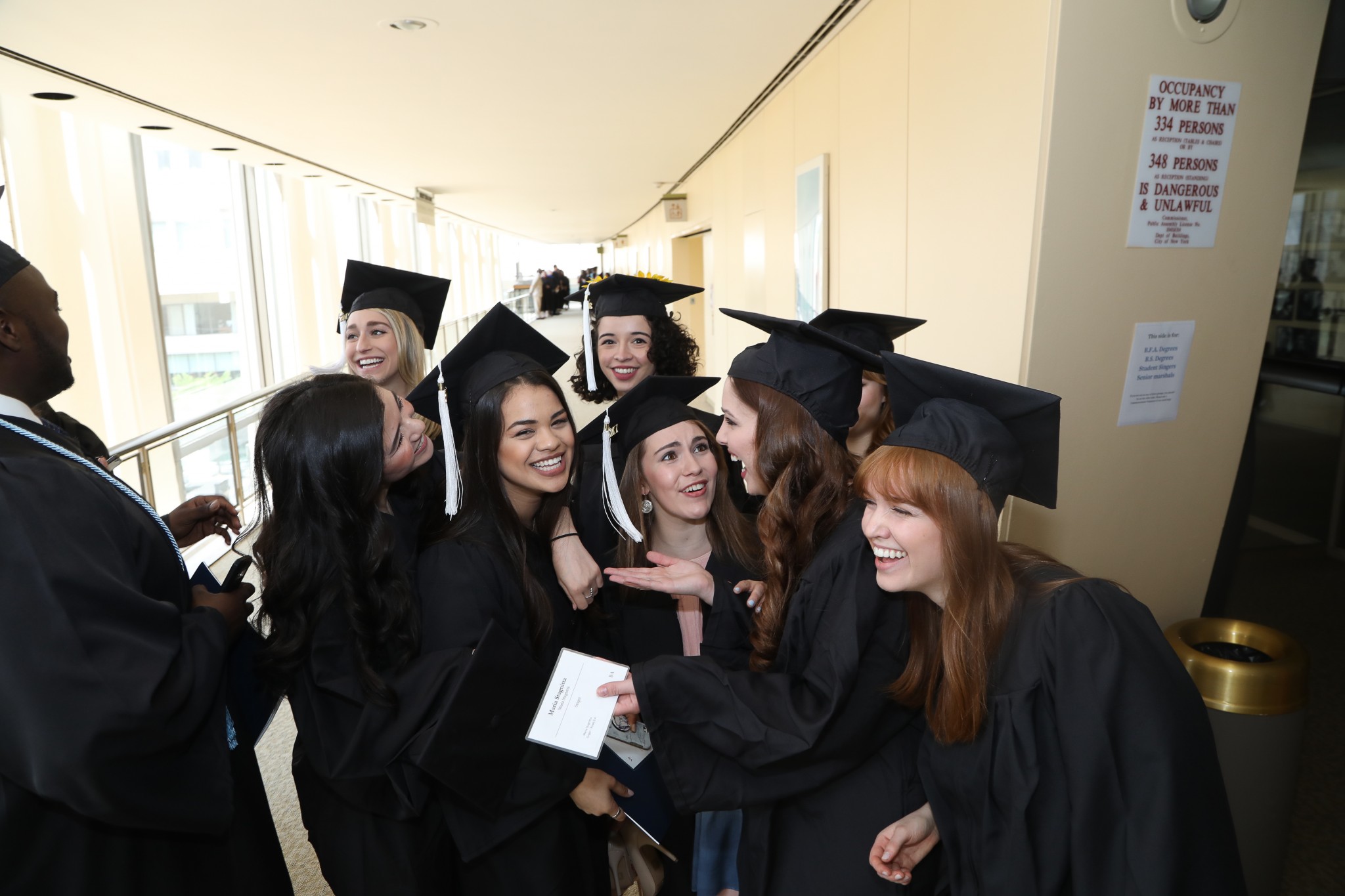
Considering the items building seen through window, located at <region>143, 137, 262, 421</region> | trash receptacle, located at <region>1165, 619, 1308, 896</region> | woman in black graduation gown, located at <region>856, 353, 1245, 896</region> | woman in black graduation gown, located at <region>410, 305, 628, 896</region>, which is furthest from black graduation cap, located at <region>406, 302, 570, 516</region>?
building seen through window, located at <region>143, 137, 262, 421</region>

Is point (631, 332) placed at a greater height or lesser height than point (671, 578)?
greater

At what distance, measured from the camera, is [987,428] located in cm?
149

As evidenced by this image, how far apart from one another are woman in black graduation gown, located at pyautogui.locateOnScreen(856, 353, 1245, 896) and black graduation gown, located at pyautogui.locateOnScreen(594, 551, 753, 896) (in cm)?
78

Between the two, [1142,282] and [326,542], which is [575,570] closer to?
[326,542]

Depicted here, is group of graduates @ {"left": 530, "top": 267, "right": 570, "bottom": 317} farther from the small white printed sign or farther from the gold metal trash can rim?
the gold metal trash can rim

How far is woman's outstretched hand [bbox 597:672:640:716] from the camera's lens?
167 cm

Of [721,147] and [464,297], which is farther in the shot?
[464,297]

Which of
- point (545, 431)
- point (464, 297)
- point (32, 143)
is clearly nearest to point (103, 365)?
point (32, 143)

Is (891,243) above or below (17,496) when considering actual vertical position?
above

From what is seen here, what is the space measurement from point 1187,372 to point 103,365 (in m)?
9.84

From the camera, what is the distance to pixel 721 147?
8594 millimetres

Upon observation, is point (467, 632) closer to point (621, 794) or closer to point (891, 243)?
point (621, 794)

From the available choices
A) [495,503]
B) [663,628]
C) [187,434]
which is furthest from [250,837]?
[187,434]

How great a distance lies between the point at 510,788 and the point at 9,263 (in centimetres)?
166
